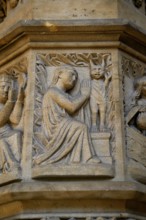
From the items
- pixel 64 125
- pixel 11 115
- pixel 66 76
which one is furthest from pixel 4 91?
pixel 64 125

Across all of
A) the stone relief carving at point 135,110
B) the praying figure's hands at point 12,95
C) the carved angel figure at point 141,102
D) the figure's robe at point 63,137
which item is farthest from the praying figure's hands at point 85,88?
the praying figure's hands at point 12,95

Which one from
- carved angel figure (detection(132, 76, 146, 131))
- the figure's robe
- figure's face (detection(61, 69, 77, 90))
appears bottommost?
the figure's robe

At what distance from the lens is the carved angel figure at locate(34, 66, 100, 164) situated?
3746 mm

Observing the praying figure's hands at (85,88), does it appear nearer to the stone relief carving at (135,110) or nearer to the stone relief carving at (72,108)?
the stone relief carving at (72,108)

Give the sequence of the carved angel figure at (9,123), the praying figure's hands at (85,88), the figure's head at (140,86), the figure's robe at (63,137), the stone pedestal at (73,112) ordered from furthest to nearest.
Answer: the figure's head at (140,86) → the praying figure's hands at (85,88) → the carved angel figure at (9,123) → the figure's robe at (63,137) → the stone pedestal at (73,112)

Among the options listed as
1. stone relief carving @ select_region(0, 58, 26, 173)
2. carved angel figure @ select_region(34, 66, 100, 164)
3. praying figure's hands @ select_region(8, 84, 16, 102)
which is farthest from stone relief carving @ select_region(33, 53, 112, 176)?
praying figure's hands @ select_region(8, 84, 16, 102)

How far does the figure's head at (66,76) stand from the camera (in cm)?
406

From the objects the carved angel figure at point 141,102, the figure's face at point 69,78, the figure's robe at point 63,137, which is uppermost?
the figure's face at point 69,78

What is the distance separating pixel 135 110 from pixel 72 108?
2.00ft

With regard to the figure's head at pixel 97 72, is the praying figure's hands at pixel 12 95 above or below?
below

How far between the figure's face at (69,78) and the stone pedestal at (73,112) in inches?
0.4

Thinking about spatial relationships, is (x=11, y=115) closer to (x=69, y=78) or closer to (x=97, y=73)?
(x=69, y=78)

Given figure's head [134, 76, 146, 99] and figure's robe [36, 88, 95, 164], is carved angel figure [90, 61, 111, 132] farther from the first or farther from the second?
figure's head [134, 76, 146, 99]

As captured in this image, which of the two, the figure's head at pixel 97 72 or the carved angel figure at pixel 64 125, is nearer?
the carved angel figure at pixel 64 125
